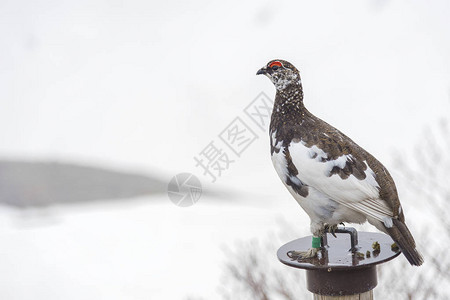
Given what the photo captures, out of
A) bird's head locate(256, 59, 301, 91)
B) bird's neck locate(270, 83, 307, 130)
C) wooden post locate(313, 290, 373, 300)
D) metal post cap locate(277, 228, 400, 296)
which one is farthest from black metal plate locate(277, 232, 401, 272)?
bird's head locate(256, 59, 301, 91)

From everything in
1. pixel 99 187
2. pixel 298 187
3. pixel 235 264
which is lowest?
pixel 298 187

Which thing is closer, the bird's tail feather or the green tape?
the bird's tail feather

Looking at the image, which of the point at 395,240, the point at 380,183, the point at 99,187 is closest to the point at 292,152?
the point at 380,183

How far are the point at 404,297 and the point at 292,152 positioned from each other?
1.18m

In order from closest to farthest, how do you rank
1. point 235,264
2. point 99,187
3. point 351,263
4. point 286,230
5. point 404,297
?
1. point 351,263
2. point 404,297
3. point 235,264
4. point 286,230
5. point 99,187

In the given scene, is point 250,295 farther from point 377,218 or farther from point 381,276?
point 377,218

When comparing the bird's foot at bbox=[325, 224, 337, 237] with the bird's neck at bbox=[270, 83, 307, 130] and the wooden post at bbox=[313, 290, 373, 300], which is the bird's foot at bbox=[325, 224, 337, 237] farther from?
the bird's neck at bbox=[270, 83, 307, 130]

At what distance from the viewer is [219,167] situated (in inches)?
137

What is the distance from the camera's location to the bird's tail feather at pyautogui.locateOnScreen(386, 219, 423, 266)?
4.98ft

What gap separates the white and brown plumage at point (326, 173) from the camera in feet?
5.24

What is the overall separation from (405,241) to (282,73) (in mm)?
628

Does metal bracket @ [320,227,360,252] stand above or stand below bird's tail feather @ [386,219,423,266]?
above

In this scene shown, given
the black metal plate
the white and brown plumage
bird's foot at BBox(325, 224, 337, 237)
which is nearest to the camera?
the black metal plate

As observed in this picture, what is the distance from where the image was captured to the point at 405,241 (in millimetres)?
1551
